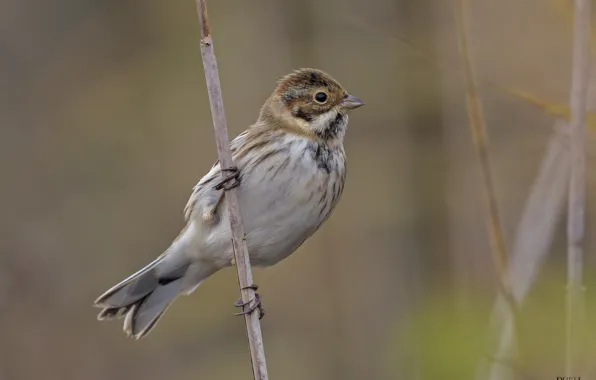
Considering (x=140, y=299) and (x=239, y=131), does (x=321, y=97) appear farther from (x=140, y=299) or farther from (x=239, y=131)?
(x=239, y=131)

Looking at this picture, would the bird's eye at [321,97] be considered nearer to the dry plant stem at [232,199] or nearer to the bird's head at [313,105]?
the bird's head at [313,105]

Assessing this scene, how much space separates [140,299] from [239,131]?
2291mm

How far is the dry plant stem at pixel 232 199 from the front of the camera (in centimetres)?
311

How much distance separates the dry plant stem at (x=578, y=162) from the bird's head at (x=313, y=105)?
1092 mm

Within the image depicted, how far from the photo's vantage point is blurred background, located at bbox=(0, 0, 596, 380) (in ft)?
16.9

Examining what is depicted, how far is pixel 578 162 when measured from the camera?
3061 millimetres

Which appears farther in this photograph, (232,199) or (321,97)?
(321,97)

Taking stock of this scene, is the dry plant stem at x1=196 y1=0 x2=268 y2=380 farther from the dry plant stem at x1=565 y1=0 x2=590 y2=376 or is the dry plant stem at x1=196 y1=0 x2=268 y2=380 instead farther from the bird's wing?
the dry plant stem at x1=565 y1=0 x2=590 y2=376

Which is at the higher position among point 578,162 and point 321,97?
point 321,97

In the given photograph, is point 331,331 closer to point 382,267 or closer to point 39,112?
point 382,267

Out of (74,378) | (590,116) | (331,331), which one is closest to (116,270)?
(74,378)

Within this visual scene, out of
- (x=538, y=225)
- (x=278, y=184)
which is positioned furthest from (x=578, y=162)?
(x=278, y=184)

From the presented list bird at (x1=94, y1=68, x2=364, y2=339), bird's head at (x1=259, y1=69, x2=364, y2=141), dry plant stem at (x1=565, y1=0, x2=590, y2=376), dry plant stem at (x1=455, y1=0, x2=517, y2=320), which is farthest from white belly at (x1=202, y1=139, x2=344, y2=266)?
dry plant stem at (x1=565, y1=0, x2=590, y2=376)

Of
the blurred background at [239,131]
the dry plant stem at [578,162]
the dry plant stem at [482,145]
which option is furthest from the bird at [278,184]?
the dry plant stem at [578,162]
